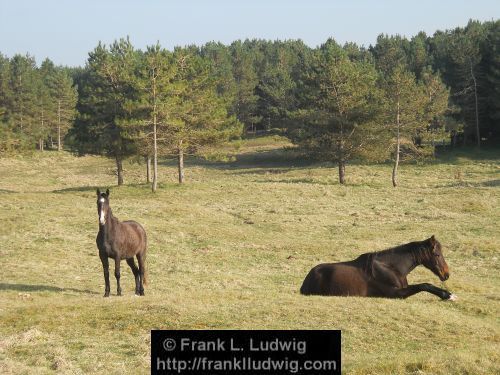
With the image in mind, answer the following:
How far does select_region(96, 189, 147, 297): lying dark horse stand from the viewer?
55.7 ft

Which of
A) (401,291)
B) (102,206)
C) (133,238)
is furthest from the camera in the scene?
(133,238)

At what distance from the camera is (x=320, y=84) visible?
57.5 metres

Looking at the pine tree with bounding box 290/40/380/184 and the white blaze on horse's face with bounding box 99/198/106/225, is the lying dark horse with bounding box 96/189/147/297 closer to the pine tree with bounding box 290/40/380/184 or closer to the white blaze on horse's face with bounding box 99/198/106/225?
the white blaze on horse's face with bounding box 99/198/106/225

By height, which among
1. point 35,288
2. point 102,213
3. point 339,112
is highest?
point 339,112

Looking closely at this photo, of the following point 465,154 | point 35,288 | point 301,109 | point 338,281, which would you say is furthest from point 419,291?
point 465,154

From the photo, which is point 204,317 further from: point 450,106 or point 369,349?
point 450,106

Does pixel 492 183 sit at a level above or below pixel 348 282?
above

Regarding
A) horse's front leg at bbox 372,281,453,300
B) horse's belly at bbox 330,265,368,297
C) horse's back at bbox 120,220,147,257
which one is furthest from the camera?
horse's back at bbox 120,220,147,257

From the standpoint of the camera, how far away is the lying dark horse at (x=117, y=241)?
17.0 metres

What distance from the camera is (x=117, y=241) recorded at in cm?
1764

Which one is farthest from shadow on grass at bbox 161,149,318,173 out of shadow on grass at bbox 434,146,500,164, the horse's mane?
the horse's mane

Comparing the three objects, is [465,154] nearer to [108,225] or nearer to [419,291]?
[419,291]

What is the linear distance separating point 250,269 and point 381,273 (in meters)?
9.51

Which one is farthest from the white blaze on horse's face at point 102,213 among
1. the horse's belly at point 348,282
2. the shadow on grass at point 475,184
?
the shadow on grass at point 475,184
